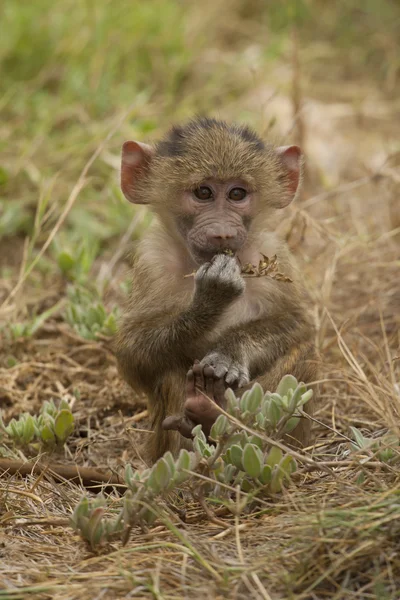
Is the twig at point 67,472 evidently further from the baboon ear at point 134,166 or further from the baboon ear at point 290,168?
the baboon ear at point 290,168

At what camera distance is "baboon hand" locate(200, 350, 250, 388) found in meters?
3.70

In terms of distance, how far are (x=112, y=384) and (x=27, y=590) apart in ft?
6.91

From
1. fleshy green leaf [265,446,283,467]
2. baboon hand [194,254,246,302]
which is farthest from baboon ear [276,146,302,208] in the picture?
fleshy green leaf [265,446,283,467]

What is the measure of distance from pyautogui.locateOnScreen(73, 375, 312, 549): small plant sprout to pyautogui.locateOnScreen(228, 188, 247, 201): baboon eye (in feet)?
3.57

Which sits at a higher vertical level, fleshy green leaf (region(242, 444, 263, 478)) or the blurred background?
the blurred background

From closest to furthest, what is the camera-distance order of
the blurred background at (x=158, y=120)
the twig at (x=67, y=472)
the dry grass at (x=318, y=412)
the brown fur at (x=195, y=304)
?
the dry grass at (x=318, y=412)
the twig at (x=67, y=472)
the brown fur at (x=195, y=304)
the blurred background at (x=158, y=120)

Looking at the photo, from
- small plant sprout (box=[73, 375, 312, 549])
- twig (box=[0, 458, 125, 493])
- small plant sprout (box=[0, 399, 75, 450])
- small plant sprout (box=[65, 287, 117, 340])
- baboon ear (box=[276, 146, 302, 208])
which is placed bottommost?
twig (box=[0, 458, 125, 493])

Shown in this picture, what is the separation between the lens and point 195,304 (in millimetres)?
3771

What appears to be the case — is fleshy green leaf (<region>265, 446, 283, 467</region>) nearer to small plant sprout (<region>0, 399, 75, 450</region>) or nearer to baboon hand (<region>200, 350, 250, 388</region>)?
baboon hand (<region>200, 350, 250, 388</region>)

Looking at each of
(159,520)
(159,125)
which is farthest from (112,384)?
(159,125)

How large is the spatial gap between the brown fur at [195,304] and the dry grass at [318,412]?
0.79 feet

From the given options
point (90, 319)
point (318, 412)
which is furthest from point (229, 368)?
point (90, 319)

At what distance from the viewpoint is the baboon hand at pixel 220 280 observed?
3658 millimetres

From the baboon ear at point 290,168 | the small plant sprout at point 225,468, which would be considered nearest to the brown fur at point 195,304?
the baboon ear at point 290,168
